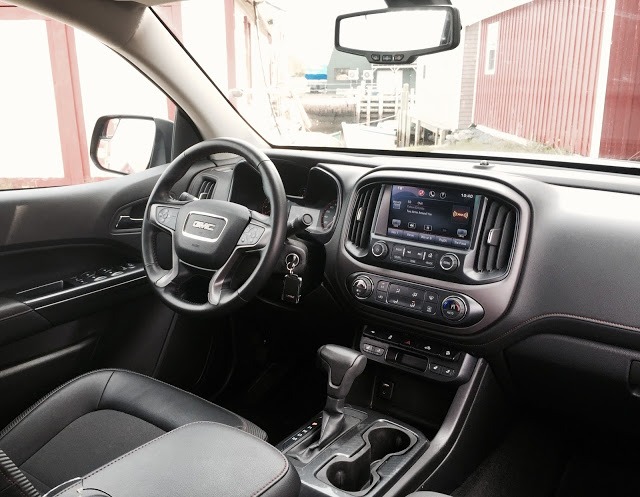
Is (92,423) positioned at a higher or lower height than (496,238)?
lower

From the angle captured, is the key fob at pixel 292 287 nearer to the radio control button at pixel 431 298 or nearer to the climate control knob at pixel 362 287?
the climate control knob at pixel 362 287

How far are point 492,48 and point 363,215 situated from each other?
3808 millimetres

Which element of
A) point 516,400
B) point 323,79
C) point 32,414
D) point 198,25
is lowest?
point 516,400

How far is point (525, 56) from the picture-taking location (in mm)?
5004

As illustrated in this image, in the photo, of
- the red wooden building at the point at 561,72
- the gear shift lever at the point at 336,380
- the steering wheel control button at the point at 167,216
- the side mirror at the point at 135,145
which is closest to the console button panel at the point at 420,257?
the gear shift lever at the point at 336,380

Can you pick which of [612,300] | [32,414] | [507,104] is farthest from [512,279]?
[507,104]

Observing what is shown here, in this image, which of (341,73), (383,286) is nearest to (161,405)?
(383,286)

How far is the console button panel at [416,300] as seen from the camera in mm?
1699

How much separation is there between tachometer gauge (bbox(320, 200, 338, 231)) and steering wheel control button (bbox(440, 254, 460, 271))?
510mm

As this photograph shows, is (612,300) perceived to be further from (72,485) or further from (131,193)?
(131,193)

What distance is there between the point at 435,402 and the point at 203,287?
86 cm

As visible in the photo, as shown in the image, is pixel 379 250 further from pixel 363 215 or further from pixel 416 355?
pixel 416 355

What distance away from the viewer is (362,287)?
1.91 m

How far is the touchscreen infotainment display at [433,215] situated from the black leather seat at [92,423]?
75 centimetres
